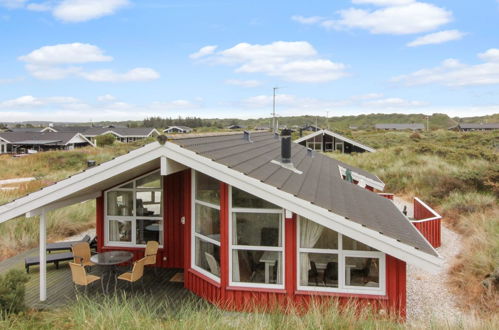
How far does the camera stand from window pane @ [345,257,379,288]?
22.6 ft

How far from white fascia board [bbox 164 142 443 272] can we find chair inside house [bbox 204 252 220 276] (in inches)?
66.7

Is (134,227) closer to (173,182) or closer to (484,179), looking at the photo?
(173,182)

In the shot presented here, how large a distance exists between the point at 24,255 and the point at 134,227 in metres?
3.71

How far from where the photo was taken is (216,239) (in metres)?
7.53

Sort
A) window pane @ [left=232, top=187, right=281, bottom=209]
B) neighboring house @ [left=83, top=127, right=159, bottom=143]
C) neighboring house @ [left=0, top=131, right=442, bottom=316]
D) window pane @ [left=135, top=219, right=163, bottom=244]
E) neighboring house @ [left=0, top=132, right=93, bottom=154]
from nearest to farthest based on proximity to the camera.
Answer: neighboring house @ [left=0, top=131, right=442, bottom=316], window pane @ [left=232, top=187, right=281, bottom=209], window pane @ [left=135, top=219, right=163, bottom=244], neighboring house @ [left=0, top=132, right=93, bottom=154], neighboring house @ [left=83, top=127, right=159, bottom=143]

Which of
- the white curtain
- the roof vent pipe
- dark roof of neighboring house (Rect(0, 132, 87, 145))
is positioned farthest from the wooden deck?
dark roof of neighboring house (Rect(0, 132, 87, 145))

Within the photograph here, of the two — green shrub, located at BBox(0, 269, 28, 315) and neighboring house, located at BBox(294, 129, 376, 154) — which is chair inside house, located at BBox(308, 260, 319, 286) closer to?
green shrub, located at BBox(0, 269, 28, 315)

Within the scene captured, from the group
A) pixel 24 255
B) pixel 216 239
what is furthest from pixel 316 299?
pixel 24 255

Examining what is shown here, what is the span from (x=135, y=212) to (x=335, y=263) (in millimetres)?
4935

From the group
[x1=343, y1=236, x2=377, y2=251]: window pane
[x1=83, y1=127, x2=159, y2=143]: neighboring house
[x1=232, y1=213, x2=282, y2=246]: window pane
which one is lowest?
[x1=343, y1=236, x2=377, y2=251]: window pane

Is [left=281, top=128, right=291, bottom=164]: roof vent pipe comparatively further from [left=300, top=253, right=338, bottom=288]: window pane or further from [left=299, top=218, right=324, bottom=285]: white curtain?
[left=300, top=253, right=338, bottom=288]: window pane

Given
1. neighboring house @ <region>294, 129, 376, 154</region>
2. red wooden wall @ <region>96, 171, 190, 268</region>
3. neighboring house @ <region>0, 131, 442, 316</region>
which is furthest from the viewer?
neighboring house @ <region>294, 129, 376, 154</region>

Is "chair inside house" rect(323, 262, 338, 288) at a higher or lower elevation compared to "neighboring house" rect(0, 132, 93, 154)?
lower

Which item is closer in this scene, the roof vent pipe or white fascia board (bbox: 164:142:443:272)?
white fascia board (bbox: 164:142:443:272)
